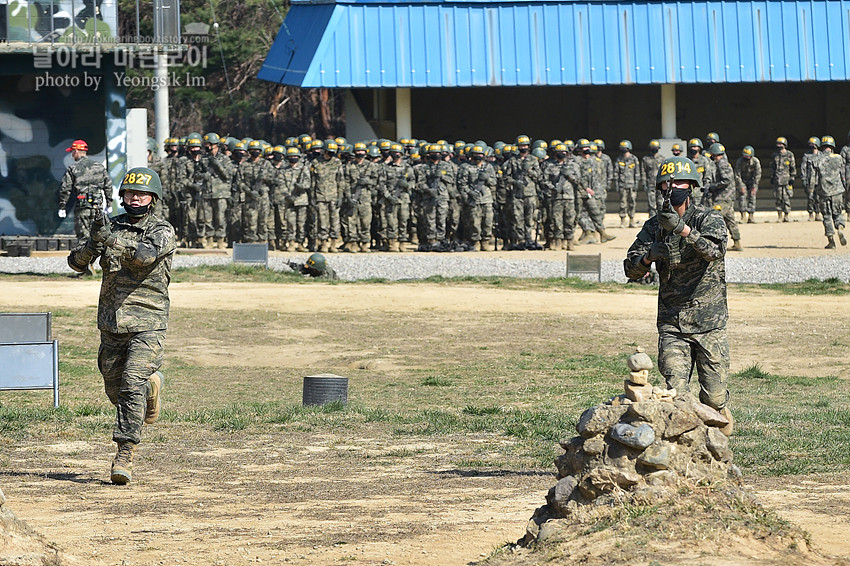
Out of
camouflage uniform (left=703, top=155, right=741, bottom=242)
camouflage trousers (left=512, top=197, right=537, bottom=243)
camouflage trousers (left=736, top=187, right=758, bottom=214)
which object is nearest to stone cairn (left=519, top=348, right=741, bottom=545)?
camouflage uniform (left=703, top=155, right=741, bottom=242)

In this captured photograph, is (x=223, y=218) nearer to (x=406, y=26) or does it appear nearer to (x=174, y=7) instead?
(x=174, y=7)

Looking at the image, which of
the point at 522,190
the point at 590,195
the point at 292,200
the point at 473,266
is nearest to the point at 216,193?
the point at 292,200

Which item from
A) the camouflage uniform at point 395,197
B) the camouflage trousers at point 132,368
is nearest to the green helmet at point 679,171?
the camouflage trousers at point 132,368

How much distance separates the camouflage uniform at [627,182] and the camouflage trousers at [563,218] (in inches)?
227

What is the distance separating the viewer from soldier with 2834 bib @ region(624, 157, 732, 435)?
9461 millimetres

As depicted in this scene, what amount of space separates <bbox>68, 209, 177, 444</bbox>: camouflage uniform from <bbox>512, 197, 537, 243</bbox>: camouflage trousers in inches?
788

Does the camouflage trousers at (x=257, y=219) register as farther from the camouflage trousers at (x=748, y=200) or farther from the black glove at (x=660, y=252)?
the black glove at (x=660, y=252)

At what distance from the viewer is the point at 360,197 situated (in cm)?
2906

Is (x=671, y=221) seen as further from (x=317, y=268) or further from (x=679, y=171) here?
(x=317, y=268)

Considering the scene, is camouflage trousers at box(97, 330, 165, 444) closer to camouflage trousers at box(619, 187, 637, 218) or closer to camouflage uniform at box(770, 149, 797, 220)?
camouflage trousers at box(619, 187, 637, 218)

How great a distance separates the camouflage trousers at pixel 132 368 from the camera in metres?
9.66

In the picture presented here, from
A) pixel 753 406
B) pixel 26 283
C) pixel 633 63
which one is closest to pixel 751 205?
pixel 633 63

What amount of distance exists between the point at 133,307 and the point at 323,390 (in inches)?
158

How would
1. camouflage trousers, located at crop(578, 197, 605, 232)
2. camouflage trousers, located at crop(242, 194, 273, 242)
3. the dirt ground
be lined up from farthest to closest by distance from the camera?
1. camouflage trousers, located at crop(578, 197, 605, 232)
2. camouflage trousers, located at crop(242, 194, 273, 242)
3. the dirt ground
